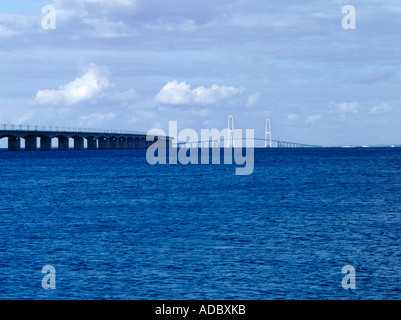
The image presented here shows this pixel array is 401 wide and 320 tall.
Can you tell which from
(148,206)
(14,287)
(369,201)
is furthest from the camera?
(369,201)

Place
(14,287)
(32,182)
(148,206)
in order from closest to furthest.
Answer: (14,287) < (148,206) < (32,182)

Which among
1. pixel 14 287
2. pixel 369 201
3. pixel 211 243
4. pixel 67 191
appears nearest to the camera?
pixel 14 287

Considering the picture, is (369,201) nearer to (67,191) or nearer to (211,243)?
(211,243)

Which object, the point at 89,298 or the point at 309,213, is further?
the point at 309,213

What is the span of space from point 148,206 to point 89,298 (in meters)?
30.8

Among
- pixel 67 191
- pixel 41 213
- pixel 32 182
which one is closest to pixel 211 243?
pixel 41 213

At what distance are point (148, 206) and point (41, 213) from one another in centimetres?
940
